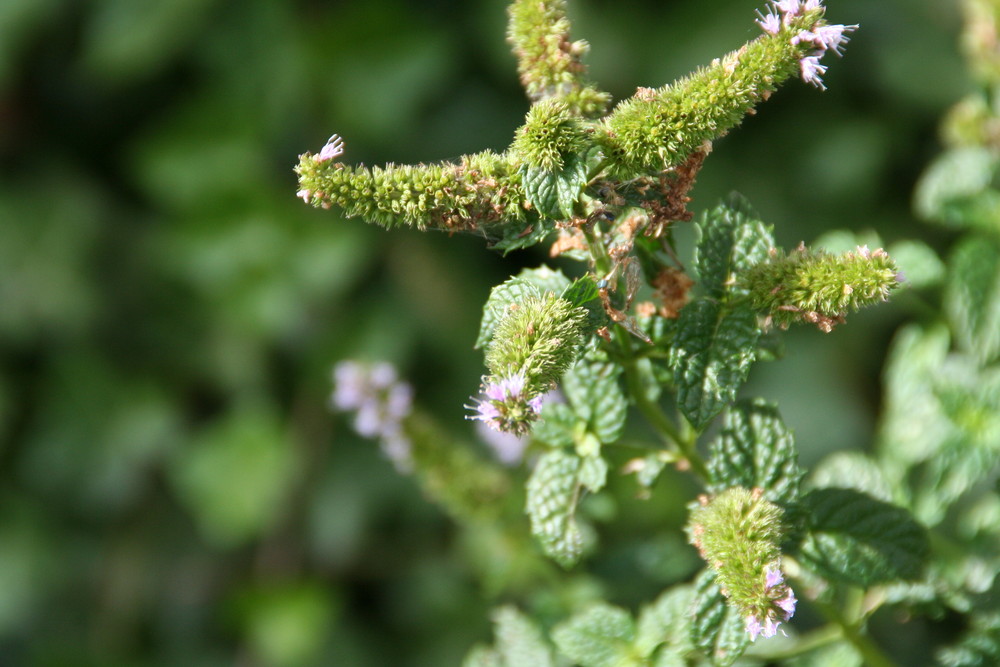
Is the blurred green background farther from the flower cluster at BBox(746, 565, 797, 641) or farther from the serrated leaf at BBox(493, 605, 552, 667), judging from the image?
the flower cluster at BBox(746, 565, 797, 641)

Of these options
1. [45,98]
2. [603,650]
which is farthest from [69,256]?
[603,650]

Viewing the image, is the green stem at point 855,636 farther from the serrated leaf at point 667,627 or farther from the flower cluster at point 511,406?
the flower cluster at point 511,406

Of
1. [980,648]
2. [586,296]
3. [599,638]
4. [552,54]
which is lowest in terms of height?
[980,648]

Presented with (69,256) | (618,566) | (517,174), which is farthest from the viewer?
(69,256)

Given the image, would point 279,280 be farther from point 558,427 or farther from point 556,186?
point 556,186

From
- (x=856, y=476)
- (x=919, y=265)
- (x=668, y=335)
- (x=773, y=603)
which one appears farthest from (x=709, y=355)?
(x=919, y=265)

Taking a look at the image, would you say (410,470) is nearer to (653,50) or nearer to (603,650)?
(603,650)

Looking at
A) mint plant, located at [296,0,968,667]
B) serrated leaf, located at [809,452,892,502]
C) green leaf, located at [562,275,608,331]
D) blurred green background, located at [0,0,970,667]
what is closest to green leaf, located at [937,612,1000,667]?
mint plant, located at [296,0,968,667]
